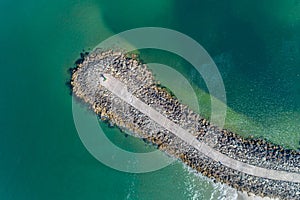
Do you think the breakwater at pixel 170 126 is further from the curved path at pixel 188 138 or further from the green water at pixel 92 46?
the green water at pixel 92 46

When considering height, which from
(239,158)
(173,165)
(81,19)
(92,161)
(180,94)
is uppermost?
(81,19)

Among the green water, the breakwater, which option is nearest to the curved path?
the breakwater

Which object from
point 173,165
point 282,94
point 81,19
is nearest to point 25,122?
point 81,19

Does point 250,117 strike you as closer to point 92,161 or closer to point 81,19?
point 92,161

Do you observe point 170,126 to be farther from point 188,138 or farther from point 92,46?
point 92,46

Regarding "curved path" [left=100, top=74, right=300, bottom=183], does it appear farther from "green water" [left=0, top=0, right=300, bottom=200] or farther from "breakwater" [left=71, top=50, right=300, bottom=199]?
"green water" [left=0, top=0, right=300, bottom=200]
